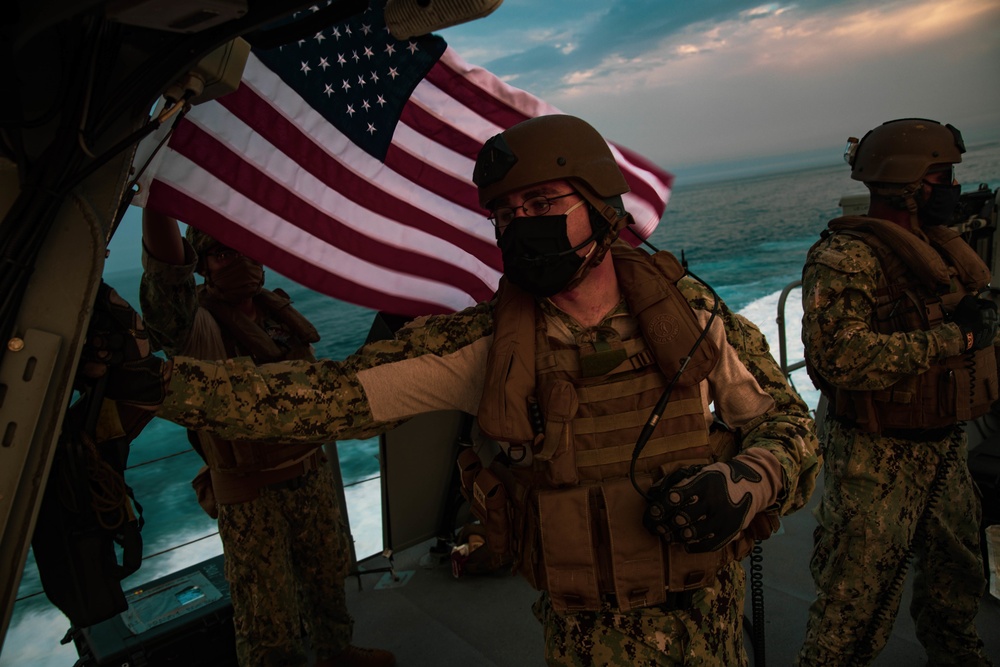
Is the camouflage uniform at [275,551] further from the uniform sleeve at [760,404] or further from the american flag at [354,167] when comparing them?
the uniform sleeve at [760,404]

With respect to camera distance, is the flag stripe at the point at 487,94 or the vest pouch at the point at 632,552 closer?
the vest pouch at the point at 632,552

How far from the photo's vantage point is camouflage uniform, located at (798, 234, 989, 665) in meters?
2.67

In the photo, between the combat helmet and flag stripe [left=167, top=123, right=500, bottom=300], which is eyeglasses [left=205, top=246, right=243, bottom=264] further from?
the combat helmet

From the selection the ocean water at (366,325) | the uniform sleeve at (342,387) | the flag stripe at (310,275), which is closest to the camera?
the uniform sleeve at (342,387)

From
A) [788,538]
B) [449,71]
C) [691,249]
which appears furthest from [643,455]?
[691,249]

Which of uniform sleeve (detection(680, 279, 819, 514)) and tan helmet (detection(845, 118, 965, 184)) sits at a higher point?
tan helmet (detection(845, 118, 965, 184))

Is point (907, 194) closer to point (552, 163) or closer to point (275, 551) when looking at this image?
point (552, 163)

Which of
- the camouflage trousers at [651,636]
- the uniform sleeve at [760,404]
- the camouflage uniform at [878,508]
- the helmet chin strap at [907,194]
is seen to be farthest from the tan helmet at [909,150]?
the camouflage trousers at [651,636]

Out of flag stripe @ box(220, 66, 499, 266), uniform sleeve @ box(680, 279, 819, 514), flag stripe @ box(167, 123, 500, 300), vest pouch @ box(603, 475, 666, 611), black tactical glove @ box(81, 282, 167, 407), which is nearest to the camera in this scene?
black tactical glove @ box(81, 282, 167, 407)

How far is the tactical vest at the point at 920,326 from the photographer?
8.98 ft

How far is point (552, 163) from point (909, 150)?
1883 millimetres

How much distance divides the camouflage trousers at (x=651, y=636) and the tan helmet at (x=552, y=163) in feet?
3.10

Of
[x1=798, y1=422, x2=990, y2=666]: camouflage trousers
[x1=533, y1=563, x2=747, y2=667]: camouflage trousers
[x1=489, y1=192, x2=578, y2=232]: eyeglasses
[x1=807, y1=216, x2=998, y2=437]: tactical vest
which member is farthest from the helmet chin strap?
[x1=533, y1=563, x2=747, y2=667]: camouflage trousers

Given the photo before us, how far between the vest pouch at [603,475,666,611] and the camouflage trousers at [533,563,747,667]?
0.33ft
